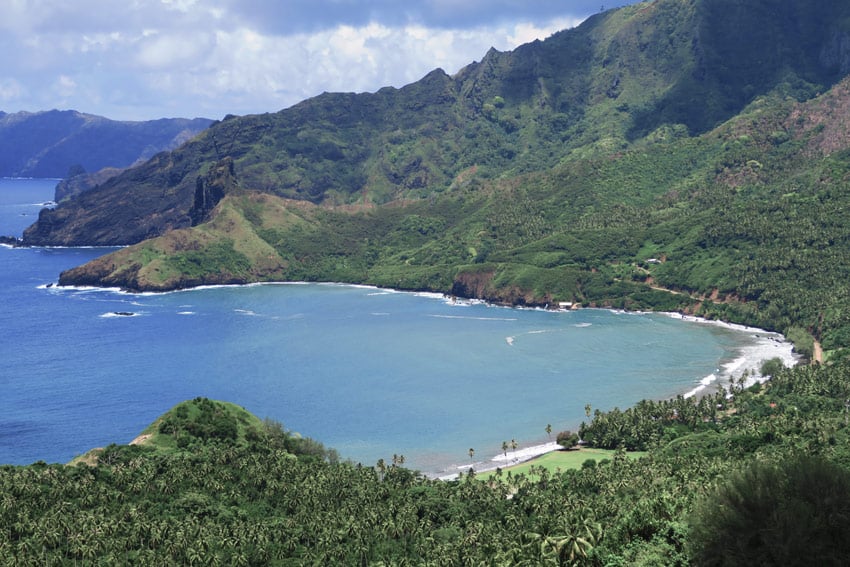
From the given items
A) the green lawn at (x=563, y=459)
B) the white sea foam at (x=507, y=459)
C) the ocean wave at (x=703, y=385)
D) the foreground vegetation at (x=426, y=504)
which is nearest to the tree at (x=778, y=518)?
the foreground vegetation at (x=426, y=504)

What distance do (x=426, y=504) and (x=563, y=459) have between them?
39.2 meters

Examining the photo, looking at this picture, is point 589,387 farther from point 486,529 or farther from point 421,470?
point 486,529

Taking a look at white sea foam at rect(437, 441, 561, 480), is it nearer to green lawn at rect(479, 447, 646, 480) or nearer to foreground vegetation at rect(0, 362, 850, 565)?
green lawn at rect(479, 447, 646, 480)

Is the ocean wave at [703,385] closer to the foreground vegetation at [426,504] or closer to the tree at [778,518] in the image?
the foreground vegetation at [426,504]

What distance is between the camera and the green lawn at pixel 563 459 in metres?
144

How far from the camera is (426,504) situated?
4614 inches

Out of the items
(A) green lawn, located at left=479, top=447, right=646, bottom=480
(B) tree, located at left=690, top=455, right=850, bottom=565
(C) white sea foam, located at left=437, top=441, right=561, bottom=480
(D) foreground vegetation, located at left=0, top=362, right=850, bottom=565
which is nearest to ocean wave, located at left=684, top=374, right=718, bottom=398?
(D) foreground vegetation, located at left=0, top=362, right=850, bottom=565

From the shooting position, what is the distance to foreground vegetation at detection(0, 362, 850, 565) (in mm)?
70062

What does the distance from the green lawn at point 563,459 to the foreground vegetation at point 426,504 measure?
4183 mm

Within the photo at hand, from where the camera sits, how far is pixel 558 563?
84.5 metres

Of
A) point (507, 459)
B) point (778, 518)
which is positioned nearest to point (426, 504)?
point (507, 459)

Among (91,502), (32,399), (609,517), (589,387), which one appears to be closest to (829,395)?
(589,387)

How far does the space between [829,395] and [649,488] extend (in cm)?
7267

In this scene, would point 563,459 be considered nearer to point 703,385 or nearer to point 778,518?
point 703,385
